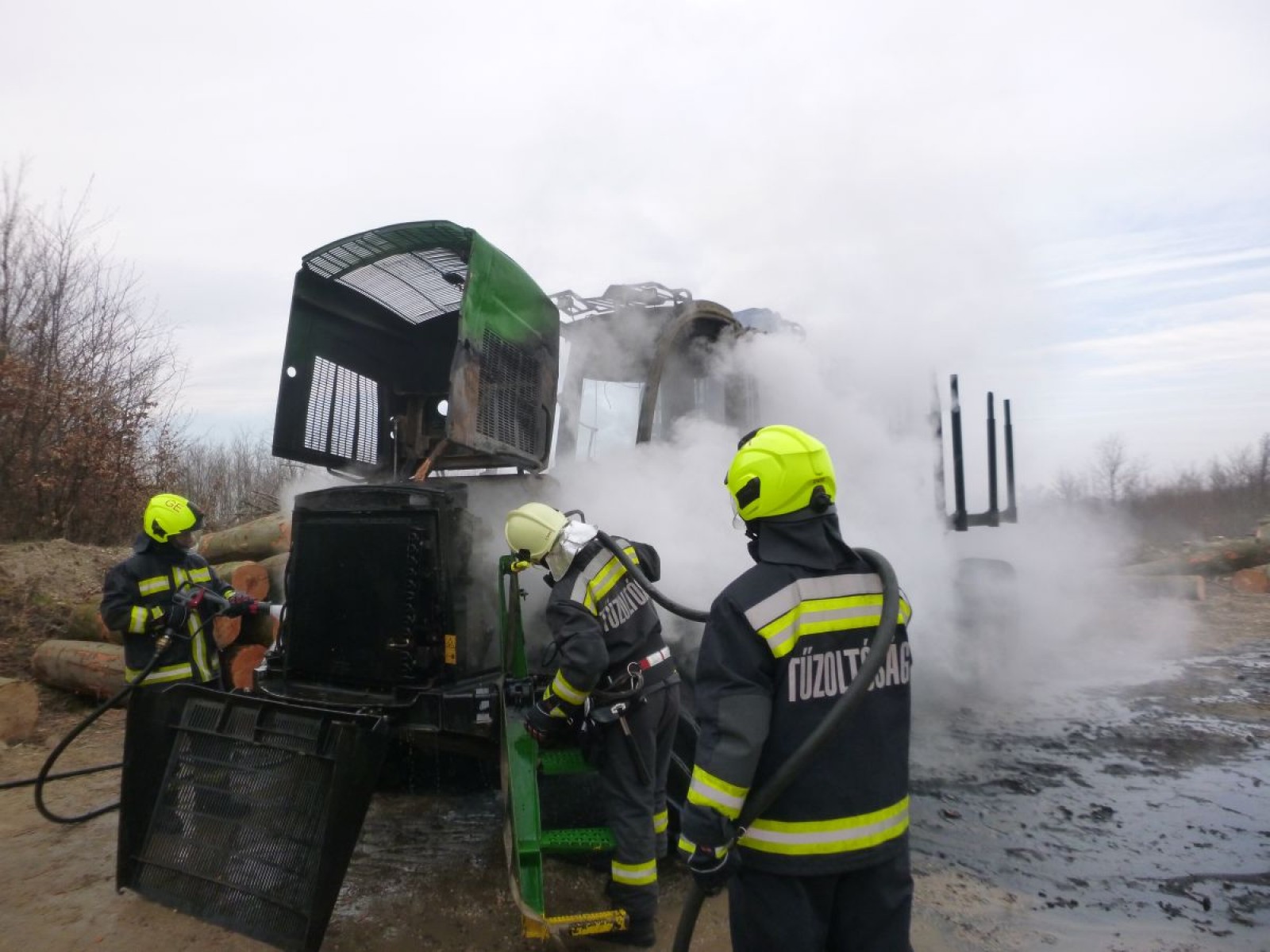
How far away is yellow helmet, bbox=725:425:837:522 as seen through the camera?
2275mm

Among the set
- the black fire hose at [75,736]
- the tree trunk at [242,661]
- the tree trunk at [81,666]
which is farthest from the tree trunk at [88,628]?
the black fire hose at [75,736]

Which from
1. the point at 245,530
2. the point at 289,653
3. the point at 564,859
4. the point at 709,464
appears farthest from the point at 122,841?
the point at 245,530

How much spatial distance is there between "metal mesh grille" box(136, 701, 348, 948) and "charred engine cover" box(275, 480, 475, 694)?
0.69 metres

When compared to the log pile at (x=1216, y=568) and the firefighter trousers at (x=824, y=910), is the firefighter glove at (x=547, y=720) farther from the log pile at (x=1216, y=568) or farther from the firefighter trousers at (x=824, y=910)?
the log pile at (x=1216, y=568)

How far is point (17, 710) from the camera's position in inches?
248

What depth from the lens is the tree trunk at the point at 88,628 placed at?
7.54m

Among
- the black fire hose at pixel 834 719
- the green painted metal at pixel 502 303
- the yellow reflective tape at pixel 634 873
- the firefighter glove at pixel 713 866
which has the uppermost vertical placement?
the green painted metal at pixel 502 303

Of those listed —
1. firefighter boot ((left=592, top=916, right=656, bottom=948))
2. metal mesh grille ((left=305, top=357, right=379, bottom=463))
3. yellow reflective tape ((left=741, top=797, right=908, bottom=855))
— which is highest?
metal mesh grille ((left=305, top=357, right=379, bottom=463))

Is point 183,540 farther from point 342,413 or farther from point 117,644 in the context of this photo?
point 117,644

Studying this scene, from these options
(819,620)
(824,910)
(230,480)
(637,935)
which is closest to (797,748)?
(819,620)

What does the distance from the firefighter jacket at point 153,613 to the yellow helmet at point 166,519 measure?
10 centimetres

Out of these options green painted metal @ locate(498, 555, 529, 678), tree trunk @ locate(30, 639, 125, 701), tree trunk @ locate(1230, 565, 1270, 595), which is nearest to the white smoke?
green painted metal @ locate(498, 555, 529, 678)

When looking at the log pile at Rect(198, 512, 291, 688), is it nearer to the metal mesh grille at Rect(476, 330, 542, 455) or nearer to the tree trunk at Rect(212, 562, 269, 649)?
the tree trunk at Rect(212, 562, 269, 649)

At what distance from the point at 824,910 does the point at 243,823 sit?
2509 mm
